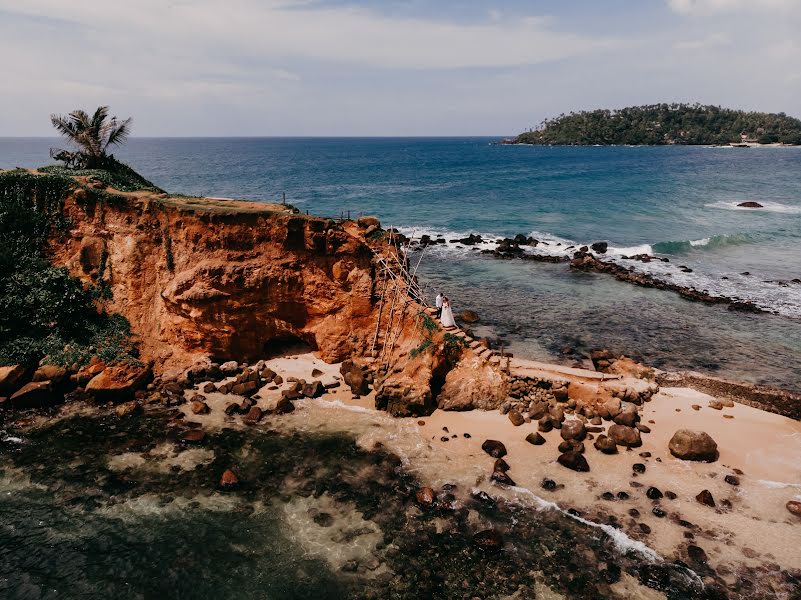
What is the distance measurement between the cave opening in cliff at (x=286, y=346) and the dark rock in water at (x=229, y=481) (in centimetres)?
882

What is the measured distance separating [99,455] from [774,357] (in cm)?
3102

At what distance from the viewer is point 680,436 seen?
1664cm

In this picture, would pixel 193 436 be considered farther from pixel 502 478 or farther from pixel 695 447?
pixel 695 447

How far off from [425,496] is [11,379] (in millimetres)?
17415

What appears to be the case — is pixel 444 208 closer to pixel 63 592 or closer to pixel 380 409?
pixel 380 409

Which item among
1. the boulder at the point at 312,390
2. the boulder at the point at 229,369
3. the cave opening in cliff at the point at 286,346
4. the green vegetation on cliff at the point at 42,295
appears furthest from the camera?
the cave opening in cliff at the point at 286,346

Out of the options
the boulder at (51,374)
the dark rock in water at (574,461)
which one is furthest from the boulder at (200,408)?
the dark rock in water at (574,461)

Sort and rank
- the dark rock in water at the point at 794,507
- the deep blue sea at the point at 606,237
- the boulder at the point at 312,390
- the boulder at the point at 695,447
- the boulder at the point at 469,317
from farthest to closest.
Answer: the boulder at the point at 469,317 → the deep blue sea at the point at 606,237 → the boulder at the point at 312,390 → the boulder at the point at 695,447 → the dark rock in water at the point at 794,507

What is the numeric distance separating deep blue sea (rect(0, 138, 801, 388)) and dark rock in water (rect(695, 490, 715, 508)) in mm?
10912

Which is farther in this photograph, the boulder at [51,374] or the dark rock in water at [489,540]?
the boulder at [51,374]

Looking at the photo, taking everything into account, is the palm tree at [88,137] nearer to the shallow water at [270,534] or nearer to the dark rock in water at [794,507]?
the shallow water at [270,534]

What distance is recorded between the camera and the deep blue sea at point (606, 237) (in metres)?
27.2

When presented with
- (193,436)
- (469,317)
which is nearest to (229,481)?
(193,436)

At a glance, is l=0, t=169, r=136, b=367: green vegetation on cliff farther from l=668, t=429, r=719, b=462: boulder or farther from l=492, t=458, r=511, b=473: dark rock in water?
l=668, t=429, r=719, b=462: boulder
